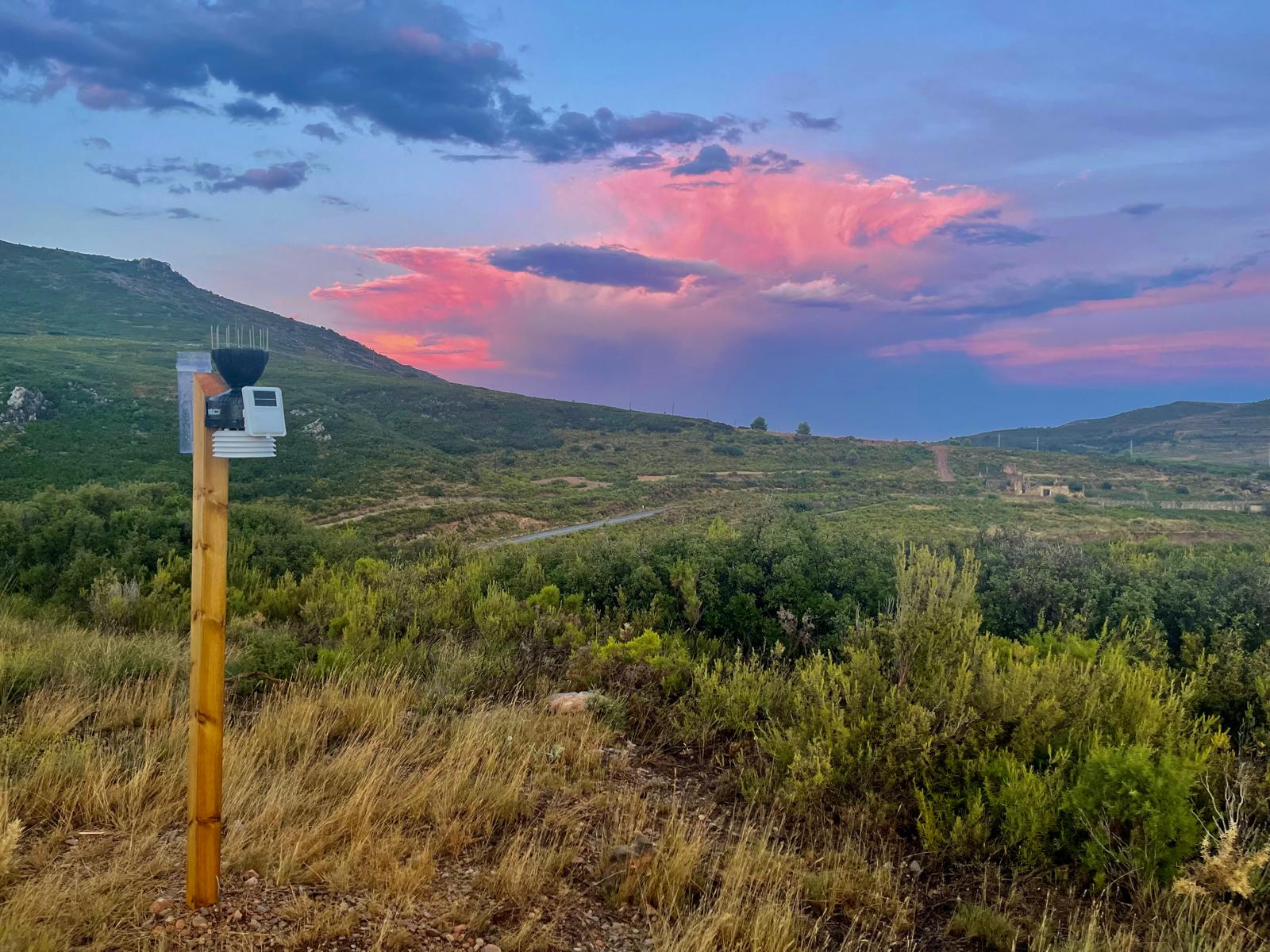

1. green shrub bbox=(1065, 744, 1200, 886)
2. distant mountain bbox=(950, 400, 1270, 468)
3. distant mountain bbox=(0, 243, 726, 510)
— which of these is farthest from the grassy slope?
distant mountain bbox=(950, 400, 1270, 468)

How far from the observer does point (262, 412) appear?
2.58m

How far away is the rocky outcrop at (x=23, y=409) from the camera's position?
35531mm

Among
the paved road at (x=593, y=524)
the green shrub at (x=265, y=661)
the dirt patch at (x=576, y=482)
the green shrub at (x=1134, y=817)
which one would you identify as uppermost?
the green shrub at (x=1134, y=817)

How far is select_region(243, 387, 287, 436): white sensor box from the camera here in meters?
2.54

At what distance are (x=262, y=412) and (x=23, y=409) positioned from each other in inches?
1826

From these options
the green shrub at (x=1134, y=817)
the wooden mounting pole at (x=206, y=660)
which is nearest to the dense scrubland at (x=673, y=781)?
the green shrub at (x=1134, y=817)

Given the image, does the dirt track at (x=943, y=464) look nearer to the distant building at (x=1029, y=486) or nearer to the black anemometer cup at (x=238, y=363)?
the distant building at (x=1029, y=486)

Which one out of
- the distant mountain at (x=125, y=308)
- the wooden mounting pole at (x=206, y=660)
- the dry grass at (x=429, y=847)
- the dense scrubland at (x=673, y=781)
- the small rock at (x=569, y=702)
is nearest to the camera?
the wooden mounting pole at (x=206, y=660)

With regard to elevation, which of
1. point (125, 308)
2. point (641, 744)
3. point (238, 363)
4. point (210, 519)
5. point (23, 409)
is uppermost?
point (125, 308)

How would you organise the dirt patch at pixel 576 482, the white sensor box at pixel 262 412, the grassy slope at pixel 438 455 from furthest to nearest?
1. the dirt patch at pixel 576 482
2. the grassy slope at pixel 438 455
3. the white sensor box at pixel 262 412

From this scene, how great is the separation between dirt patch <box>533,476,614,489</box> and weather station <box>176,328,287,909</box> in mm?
41019

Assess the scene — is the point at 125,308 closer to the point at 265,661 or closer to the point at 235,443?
the point at 265,661

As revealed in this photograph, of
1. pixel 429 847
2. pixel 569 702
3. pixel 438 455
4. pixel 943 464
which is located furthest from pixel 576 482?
pixel 429 847

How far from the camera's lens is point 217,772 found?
2.80 metres
